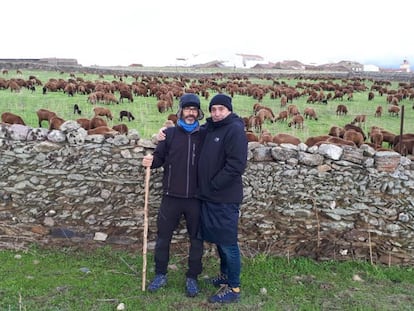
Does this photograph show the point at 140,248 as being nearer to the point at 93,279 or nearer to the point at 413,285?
the point at 93,279

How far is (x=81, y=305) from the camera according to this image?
16.2 feet

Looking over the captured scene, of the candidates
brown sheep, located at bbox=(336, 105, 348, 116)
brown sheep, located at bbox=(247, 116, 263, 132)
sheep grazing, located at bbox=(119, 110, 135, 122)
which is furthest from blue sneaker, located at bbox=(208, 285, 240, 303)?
brown sheep, located at bbox=(336, 105, 348, 116)

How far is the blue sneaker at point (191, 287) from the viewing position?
521 centimetres

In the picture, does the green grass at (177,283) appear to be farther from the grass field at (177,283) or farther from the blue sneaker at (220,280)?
the blue sneaker at (220,280)

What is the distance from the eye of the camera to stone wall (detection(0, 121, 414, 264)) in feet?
20.9

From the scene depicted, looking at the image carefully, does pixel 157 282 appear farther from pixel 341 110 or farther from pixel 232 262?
pixel 341 110

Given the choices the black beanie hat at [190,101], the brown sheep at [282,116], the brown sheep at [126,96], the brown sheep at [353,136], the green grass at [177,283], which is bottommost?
the green grass at [177,283]

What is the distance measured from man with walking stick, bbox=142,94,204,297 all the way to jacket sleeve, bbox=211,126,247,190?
1.41 feet

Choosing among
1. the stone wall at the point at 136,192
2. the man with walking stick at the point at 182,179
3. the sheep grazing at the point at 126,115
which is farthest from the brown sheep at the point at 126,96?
the man with walking stick at the point at 182,179

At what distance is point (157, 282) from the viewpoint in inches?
210

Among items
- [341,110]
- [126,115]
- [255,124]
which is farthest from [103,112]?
[341,110]

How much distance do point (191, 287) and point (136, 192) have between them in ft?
5.88

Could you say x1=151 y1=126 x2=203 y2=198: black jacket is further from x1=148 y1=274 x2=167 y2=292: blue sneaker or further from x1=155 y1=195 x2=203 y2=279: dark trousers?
x1=148 y1=274 x2=167 y2=292: blue sneaker

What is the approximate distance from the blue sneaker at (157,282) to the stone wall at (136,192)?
106cm
